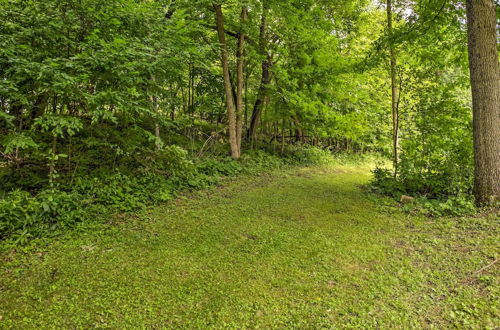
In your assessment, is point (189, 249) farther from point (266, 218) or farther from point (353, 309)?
point (353, 309)

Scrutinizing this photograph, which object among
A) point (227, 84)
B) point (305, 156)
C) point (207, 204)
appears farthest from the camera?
point (305, 156)

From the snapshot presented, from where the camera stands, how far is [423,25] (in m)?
6.16

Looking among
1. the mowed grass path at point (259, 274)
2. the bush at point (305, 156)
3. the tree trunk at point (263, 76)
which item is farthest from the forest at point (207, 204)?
the bush at point (305, 156)

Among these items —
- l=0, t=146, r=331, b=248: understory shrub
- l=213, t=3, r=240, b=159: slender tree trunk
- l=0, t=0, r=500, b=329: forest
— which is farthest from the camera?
l=213, t=3, r=240, b=159: slender tree trunk

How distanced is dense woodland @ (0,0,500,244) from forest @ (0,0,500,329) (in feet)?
0.12

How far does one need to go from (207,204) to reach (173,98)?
302cm

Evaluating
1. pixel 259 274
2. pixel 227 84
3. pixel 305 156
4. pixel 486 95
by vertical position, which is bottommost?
pixel 259 274

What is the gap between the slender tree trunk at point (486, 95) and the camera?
179 inches

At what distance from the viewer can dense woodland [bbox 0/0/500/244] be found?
3721 millimetres

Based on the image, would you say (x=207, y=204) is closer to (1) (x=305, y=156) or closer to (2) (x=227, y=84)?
(2) (x=227, y=84)

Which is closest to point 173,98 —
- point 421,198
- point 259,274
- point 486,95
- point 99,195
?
point 99,195

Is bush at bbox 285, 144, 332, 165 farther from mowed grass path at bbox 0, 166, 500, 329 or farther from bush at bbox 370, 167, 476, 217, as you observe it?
mowed grass path at bbox 0, 166, 500, 329

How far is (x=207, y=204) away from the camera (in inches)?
216

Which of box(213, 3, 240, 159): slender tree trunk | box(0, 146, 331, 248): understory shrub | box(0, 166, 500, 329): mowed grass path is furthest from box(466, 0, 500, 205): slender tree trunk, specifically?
box(213, 3, 240, 159): slender tree trunk
